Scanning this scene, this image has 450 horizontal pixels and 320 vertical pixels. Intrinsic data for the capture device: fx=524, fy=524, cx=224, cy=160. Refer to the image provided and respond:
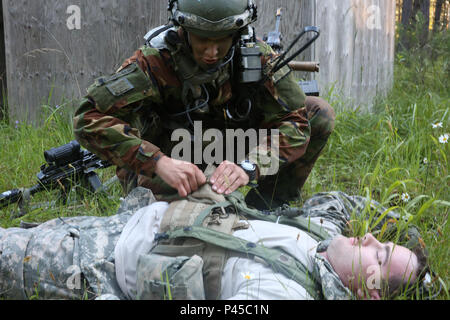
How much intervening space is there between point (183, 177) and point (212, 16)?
803 millimetres

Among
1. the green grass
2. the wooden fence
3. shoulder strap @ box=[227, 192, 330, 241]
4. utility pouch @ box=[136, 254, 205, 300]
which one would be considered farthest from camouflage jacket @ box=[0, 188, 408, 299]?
the wooden fence

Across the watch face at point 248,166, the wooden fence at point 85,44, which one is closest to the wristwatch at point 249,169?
the watch face at point 248,166

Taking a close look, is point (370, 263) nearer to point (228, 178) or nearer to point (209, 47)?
point (228, 178)

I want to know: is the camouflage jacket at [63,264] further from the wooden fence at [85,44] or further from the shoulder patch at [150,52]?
the wooden fence at [85,44]

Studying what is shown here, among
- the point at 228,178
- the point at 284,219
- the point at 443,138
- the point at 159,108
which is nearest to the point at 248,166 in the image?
the point at 228,178

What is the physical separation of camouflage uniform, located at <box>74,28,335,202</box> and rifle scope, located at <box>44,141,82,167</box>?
417 mm

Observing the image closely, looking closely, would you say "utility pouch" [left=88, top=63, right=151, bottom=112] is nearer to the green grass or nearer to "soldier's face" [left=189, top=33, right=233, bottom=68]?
"soldier's face" [left=189, top=33, right=233, bottom=68]

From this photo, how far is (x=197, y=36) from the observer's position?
2.71m

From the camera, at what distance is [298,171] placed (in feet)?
11.1

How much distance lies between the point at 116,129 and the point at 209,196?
0.60 m

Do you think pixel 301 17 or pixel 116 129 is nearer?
pixel 116 129

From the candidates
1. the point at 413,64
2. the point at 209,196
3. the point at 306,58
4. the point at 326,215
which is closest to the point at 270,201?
the point at 326,215

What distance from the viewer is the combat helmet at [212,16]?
2.57 metres

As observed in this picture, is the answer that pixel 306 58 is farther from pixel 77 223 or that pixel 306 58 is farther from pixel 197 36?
pixel 77 223
